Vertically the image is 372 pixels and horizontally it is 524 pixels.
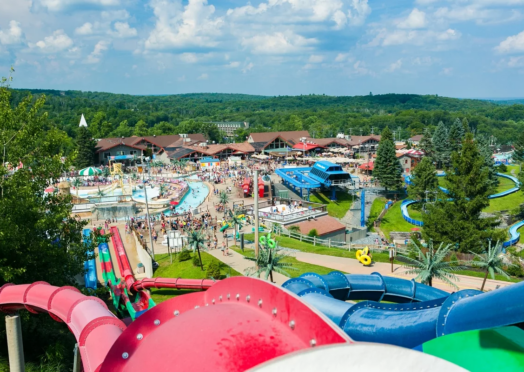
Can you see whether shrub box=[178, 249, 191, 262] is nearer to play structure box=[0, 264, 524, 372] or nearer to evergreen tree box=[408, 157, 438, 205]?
play structure box=[0, 264, 524, 372]

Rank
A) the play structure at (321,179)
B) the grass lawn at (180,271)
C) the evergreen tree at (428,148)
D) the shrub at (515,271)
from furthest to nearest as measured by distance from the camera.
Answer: the evergreen tree at (428,148), the play structure at (321,179), the shrub at (515,271), the grass lawn at (180,271)

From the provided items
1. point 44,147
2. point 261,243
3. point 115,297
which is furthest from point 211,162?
point 44,147

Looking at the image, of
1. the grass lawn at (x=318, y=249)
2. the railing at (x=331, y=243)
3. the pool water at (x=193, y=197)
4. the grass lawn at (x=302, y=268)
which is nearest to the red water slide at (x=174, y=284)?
the grass lawn at (x=302, y=268)

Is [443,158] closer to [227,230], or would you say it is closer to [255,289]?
[227,230]

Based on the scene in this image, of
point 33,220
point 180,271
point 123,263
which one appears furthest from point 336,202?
point 33,220

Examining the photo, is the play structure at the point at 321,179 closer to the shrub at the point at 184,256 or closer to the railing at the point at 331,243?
the railing at the point at 331,243
